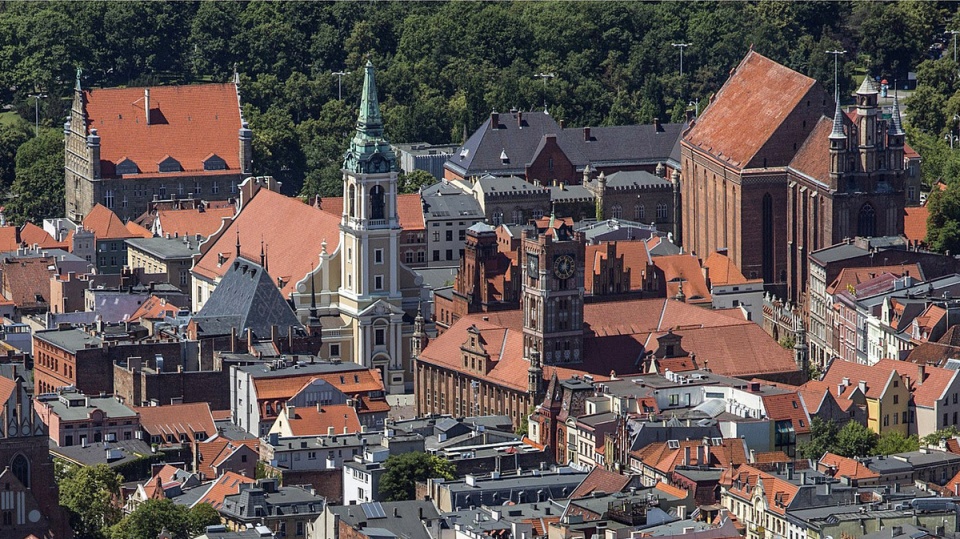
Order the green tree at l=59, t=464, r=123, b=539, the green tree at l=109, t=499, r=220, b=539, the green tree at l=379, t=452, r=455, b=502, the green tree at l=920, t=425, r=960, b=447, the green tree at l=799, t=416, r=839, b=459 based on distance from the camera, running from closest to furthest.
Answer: the green tree at l=109, t=499, r=220, b=539
the green tree at l=59, t=464, r=123, b=539
the green tree at l=379, t=452, r=455, b=502
the green tree at l=799, t=416, r=839, b=459
the green tree at l=920, t=425, r=960, b=447

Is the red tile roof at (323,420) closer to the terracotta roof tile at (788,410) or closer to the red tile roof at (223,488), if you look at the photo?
the red tile roof at (223,488)

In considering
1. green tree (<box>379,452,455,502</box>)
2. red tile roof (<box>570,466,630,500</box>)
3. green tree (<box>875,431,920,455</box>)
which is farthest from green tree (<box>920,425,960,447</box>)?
green tree (<box>379,452,455,502</box>)

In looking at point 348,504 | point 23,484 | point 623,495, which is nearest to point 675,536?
point 623,495

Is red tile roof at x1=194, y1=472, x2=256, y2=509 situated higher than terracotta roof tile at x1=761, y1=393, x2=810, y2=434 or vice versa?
terracotta roof tile at x1=761, y1=393, x2=810, y2=434

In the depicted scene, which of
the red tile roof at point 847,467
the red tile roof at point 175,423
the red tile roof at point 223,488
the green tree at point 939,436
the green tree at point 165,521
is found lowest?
the green tree at point 165,521

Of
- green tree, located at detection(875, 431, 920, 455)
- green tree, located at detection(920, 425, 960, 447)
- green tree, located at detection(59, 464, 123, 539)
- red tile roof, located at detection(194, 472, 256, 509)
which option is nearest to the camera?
red tile roof, located at detection(194, 472, 256, 509)

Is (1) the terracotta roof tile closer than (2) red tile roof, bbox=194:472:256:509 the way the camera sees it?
No

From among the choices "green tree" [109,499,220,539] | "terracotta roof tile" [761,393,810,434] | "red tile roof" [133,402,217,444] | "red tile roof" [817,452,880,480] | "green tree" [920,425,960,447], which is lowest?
"green tree" [109,499,220,539]

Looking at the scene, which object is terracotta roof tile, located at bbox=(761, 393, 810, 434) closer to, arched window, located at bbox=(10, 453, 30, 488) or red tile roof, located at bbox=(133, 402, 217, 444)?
red tile roof, located at bbox=(133, 402, 217, 444)

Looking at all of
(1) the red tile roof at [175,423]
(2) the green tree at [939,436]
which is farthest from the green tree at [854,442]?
(1) the red tile roof at [175,423]
